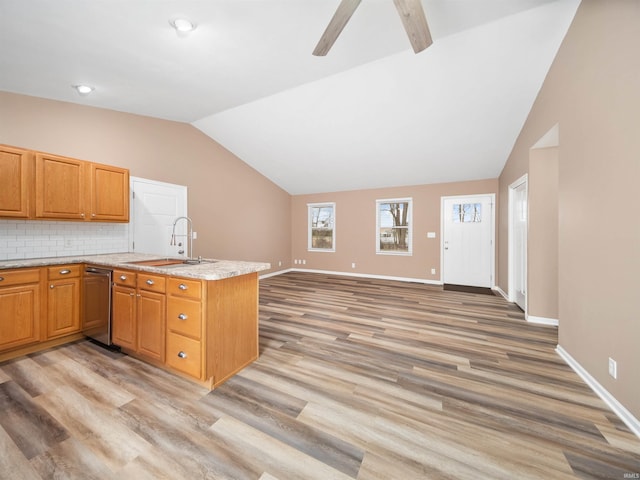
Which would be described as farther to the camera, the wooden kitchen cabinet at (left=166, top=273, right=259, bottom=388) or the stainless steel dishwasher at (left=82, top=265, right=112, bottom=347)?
the stainless steel dishwasher at (left=82, top=265, right=112, bottom=347)

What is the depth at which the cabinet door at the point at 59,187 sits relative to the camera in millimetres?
2717

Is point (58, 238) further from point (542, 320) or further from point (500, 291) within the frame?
point (500, 291)

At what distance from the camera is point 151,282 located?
2.26 m

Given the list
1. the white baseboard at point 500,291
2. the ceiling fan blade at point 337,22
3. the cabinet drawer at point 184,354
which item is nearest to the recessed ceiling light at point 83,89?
the ceiling fan blade at point 337,22

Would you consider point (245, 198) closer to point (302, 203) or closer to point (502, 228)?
point (302, 203)

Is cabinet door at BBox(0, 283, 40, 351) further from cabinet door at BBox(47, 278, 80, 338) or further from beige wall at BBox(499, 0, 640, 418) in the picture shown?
beige wall at BBox(499, 0, 640, 418)

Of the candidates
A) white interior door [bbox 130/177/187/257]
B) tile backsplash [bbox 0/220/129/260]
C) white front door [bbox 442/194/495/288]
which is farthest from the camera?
white front door [bbox 442/194/495/288]

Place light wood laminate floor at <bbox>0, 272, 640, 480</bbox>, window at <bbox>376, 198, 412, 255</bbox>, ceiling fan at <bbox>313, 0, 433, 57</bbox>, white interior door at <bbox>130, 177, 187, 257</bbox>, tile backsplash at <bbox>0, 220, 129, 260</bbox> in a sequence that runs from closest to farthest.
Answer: light wood laminate floor at <bbox>0, 272, 640, 480</bbox> → ceiling fan at <bbox>313, 0, 433, 57</bbox> → tile backsplash at <bbox>0, 220, 129, 260</bbox> → white interior door at <bbox>130, 177, 187, 257</bbox> → window at <bbox>376, 198, 412, 255</bbox>

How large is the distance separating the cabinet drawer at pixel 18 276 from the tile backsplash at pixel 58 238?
0.63m

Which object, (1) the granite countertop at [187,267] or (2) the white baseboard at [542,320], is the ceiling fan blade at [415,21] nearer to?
(1) the granite countertop at [187,267]

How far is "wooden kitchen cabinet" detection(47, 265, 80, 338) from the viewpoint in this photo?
266 cm

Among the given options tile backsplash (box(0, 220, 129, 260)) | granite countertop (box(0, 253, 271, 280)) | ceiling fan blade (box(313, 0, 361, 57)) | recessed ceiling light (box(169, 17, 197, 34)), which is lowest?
granite countertop (box(0, 253, 271, 280))

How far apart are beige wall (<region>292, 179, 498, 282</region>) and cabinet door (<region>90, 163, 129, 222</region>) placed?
4.85 metres

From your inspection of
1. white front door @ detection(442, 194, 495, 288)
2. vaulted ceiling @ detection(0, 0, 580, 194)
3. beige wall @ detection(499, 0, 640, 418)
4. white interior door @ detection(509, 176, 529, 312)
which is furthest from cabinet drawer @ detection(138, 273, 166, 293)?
white front door @ detection(442, 194, 495, 288)
